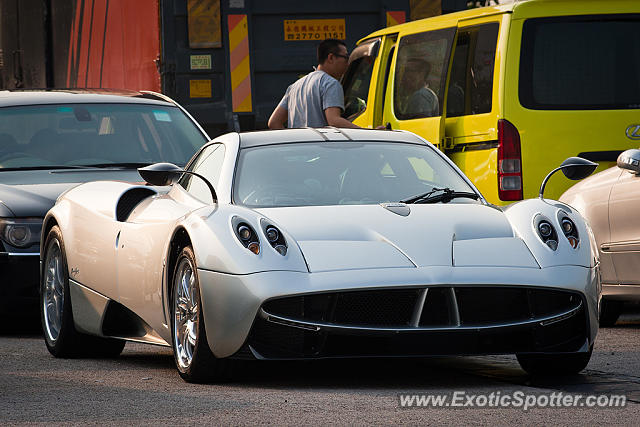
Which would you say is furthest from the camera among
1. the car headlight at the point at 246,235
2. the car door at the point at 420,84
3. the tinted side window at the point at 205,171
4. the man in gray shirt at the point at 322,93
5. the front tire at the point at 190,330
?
the man in gray shirt at the point at 322,93

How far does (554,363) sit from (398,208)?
3.25 feet

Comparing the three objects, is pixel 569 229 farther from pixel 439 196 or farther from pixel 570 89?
pixel 570 89

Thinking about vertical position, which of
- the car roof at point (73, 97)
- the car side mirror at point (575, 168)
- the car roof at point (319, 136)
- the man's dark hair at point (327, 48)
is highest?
the man's dark hair at point (327, 48)

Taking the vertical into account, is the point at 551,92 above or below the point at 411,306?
above

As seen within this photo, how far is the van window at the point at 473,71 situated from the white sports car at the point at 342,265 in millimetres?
2680

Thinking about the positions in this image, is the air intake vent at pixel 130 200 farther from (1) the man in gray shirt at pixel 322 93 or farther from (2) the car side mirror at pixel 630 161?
(1) the man in gray shirt at pixel 322 93

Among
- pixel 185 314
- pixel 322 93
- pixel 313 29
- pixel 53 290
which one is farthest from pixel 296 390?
pixel 313 29

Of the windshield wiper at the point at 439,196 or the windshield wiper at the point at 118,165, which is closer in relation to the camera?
the windshield wiper at the point at 439,196

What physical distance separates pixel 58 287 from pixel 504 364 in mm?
2620

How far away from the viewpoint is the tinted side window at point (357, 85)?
11695 millimetres

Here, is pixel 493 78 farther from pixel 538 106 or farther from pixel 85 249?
pixel 85 249

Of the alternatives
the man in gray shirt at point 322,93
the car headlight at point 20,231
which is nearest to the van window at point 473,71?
the man in gray shirt at point 322,93

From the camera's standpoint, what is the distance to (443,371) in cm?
654

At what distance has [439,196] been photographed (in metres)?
6.88
